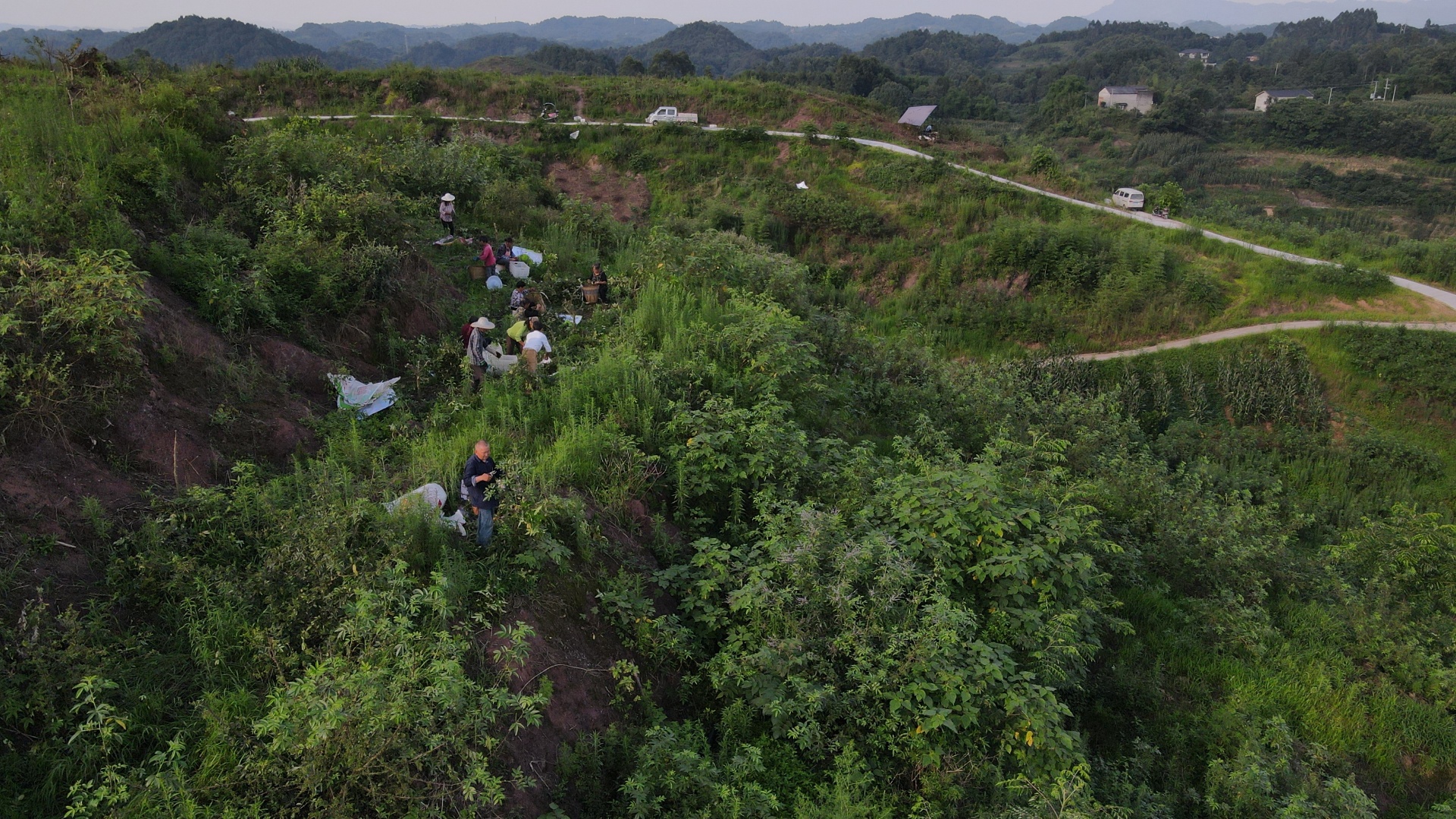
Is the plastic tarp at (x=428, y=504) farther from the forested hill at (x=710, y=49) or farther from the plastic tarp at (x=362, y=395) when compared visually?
the forested hill at (x=710, y=49)

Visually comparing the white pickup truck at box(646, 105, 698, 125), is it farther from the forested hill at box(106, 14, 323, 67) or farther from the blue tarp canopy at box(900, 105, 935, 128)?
the forested hill at box(106, 14, 323, 67)

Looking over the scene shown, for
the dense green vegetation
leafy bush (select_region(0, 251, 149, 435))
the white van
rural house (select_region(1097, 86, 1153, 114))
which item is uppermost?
rural house (select_region(1097, 86, 1153, 114))

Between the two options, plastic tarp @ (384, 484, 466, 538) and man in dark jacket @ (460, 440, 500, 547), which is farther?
man in dark jacket @ (460, 440, 500, 547)

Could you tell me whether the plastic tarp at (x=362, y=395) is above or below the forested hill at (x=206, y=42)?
below

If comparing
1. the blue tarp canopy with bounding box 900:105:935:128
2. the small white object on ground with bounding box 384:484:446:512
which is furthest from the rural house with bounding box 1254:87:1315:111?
the small white object on ground with bounding box 384:484:446:512

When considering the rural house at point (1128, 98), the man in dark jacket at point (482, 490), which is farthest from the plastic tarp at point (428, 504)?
the rural house at point (1128, 98)

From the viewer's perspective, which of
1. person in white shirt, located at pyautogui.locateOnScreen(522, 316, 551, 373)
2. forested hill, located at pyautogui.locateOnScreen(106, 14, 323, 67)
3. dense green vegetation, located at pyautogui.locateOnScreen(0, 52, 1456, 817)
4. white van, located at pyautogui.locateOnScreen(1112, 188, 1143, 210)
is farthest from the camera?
forested hill, located at pyautogui.locateOnScreen(106, 14, 323, 67)
